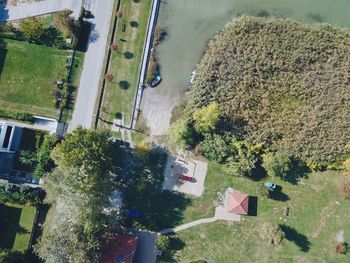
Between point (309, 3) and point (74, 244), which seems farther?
point (309, 3)

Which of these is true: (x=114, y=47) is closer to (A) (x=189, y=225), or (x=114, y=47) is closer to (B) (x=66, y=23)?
(B) (x=66, y=23)

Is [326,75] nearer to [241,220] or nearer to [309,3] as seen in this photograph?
[309,3]

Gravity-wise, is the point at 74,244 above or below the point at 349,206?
below

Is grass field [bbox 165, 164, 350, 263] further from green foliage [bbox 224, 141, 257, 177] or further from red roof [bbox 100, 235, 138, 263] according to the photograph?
red roof [bbox 100, 235, 138, 263]

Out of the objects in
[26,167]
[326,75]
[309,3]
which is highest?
[309,3]

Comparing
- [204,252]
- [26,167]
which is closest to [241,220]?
[204,252]

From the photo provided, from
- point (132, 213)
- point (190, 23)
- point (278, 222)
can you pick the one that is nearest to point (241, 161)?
point (278, 222)

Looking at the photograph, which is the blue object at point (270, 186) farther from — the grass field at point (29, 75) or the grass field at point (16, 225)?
the grass field at point (16, 225)
